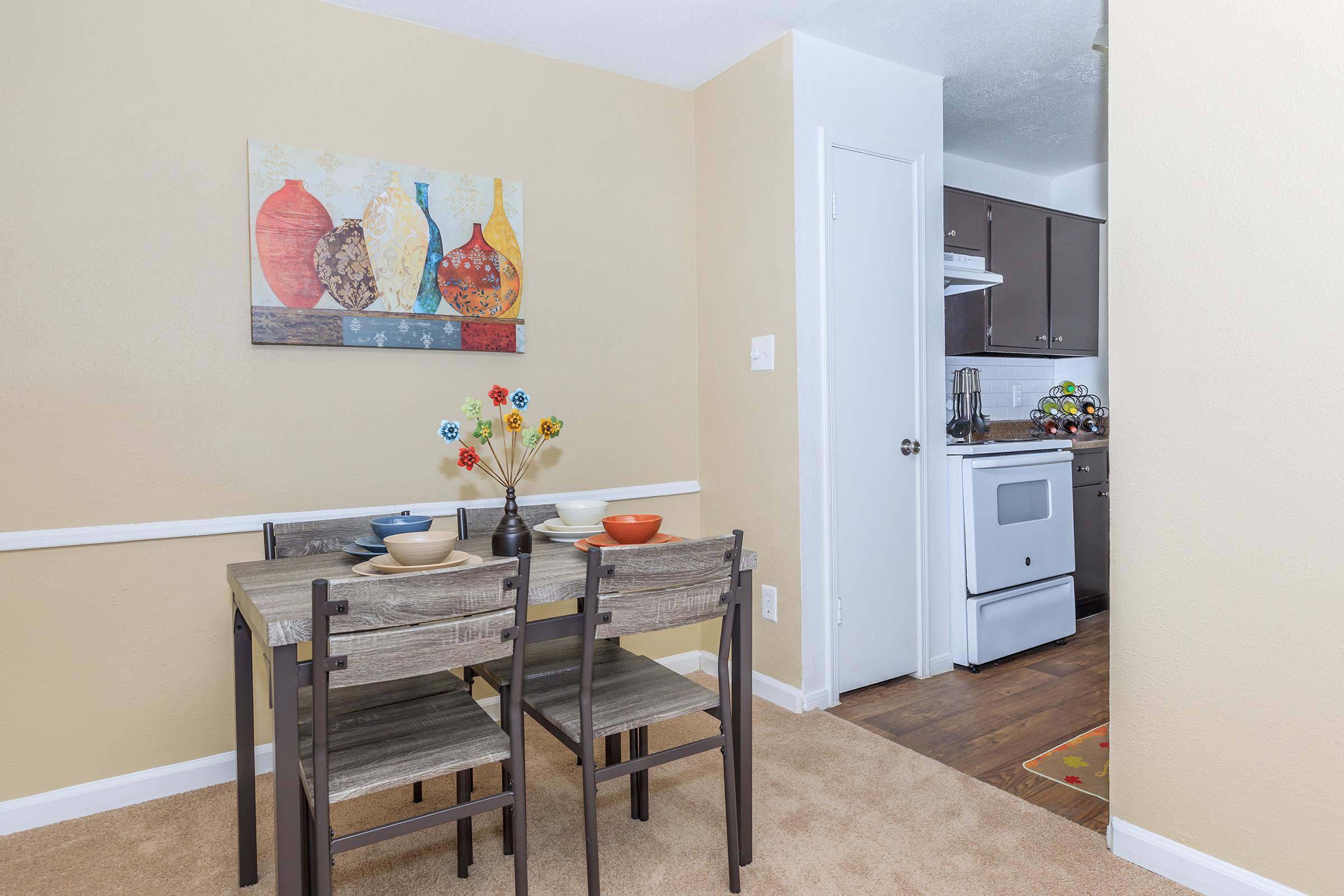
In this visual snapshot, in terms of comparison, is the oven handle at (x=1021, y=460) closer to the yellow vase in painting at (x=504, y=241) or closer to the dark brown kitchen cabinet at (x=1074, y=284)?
the dark brown kitchen cabinet at (x=1074, y=284)

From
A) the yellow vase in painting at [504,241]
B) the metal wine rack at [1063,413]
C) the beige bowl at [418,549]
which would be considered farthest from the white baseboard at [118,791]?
the metal wine rack at [1063,413]

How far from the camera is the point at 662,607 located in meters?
1.75

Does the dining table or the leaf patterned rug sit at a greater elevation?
the dining table

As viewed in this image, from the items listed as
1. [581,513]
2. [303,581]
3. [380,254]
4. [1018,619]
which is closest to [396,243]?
[380,254]

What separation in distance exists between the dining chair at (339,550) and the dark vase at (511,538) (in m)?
0.33

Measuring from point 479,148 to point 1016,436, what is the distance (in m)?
3.45

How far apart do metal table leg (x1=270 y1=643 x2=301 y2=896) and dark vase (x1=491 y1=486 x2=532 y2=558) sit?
2.26ft

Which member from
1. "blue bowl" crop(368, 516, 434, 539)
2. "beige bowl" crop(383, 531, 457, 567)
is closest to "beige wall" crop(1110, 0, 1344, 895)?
"beige bowl" crop(383, 531, 457, 567)

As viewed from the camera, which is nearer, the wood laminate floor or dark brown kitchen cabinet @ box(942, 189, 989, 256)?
the wood laminate floor

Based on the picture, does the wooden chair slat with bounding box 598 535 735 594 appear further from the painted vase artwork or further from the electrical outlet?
the painted vase artwork

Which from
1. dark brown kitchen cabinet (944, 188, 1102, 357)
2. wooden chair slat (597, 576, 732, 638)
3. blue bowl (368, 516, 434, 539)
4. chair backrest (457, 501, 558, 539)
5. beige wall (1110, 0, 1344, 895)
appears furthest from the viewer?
dark brown kitchen cabinet (944, 188, 1102, 357)

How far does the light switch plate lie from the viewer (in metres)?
2.99

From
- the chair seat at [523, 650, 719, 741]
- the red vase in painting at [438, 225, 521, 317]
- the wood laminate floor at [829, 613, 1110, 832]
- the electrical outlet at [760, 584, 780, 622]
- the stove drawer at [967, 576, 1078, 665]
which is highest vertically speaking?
the red vase in painting at [438, 225, 521, 317]

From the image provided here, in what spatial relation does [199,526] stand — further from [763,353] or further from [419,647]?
[763,353]
